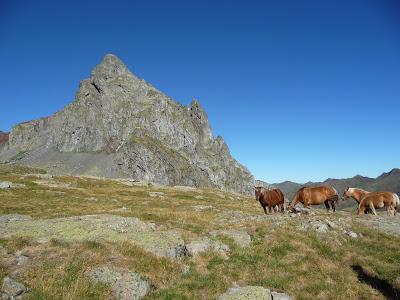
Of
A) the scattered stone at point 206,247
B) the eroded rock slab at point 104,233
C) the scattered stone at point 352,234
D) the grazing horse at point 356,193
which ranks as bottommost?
the scattered stone at point 206,247

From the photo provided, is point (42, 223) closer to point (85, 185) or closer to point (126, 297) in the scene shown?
point (126, 297)

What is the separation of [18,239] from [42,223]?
13.3ft

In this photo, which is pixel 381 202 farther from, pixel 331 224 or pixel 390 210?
pixel 331 224

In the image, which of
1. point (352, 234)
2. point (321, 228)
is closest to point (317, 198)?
point (321, 228)

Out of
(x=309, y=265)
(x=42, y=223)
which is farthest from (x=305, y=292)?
(x=42, y=223)

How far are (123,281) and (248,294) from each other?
18.0ft

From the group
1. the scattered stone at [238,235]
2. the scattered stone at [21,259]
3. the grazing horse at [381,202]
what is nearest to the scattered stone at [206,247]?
the scattered stone at [238,235]

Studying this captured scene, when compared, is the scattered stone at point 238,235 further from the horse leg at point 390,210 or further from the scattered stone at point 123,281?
the horse leg at point 390,210

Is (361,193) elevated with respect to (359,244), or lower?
elevated

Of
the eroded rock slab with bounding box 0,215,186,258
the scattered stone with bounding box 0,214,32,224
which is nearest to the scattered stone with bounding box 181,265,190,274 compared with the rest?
the eroded rock slab with bounding box 0,215,186,258

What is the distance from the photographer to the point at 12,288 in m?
14.2

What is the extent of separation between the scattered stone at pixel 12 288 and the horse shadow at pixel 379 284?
15.6 metres

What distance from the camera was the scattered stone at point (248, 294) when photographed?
15.6m

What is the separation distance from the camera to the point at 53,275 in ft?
51.4
